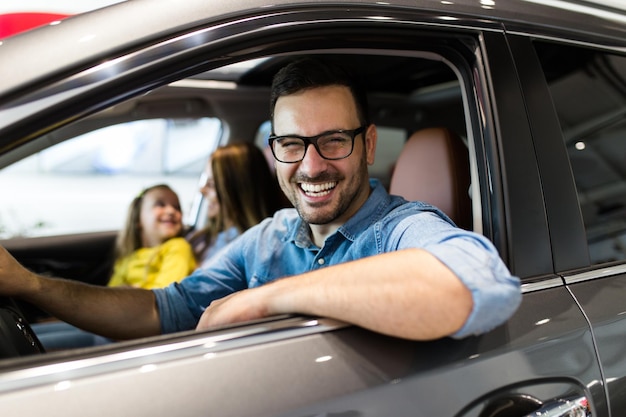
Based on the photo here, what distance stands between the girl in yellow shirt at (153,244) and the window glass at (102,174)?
17.3 ft

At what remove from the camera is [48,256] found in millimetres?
3352

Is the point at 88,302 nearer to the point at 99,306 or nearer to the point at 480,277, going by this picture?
the point at 99,306

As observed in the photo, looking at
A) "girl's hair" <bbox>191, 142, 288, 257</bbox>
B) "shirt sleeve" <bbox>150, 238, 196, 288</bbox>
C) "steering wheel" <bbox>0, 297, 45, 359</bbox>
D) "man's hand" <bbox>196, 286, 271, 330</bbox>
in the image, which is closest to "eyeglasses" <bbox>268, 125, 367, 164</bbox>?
"man's hand" <bbox>196, 286, 271, 330</bbox>

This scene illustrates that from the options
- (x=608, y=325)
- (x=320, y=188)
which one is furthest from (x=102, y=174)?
(x=608, y=325)

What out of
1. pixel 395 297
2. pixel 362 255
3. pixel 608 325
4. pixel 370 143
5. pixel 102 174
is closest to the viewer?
pixel 395 297

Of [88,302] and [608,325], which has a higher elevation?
[88,302]

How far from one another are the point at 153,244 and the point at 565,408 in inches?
102

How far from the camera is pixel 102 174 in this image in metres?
10.9

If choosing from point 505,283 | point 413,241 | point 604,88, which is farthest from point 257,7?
point 604,88

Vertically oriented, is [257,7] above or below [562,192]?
above

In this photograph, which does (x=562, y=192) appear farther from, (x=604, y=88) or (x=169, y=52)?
(x=169, y=52)

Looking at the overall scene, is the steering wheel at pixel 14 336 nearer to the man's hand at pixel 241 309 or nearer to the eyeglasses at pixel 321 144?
the man's hand at pixel 241 309

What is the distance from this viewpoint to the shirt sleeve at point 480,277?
3.46 feet

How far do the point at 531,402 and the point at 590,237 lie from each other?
1.61ft
